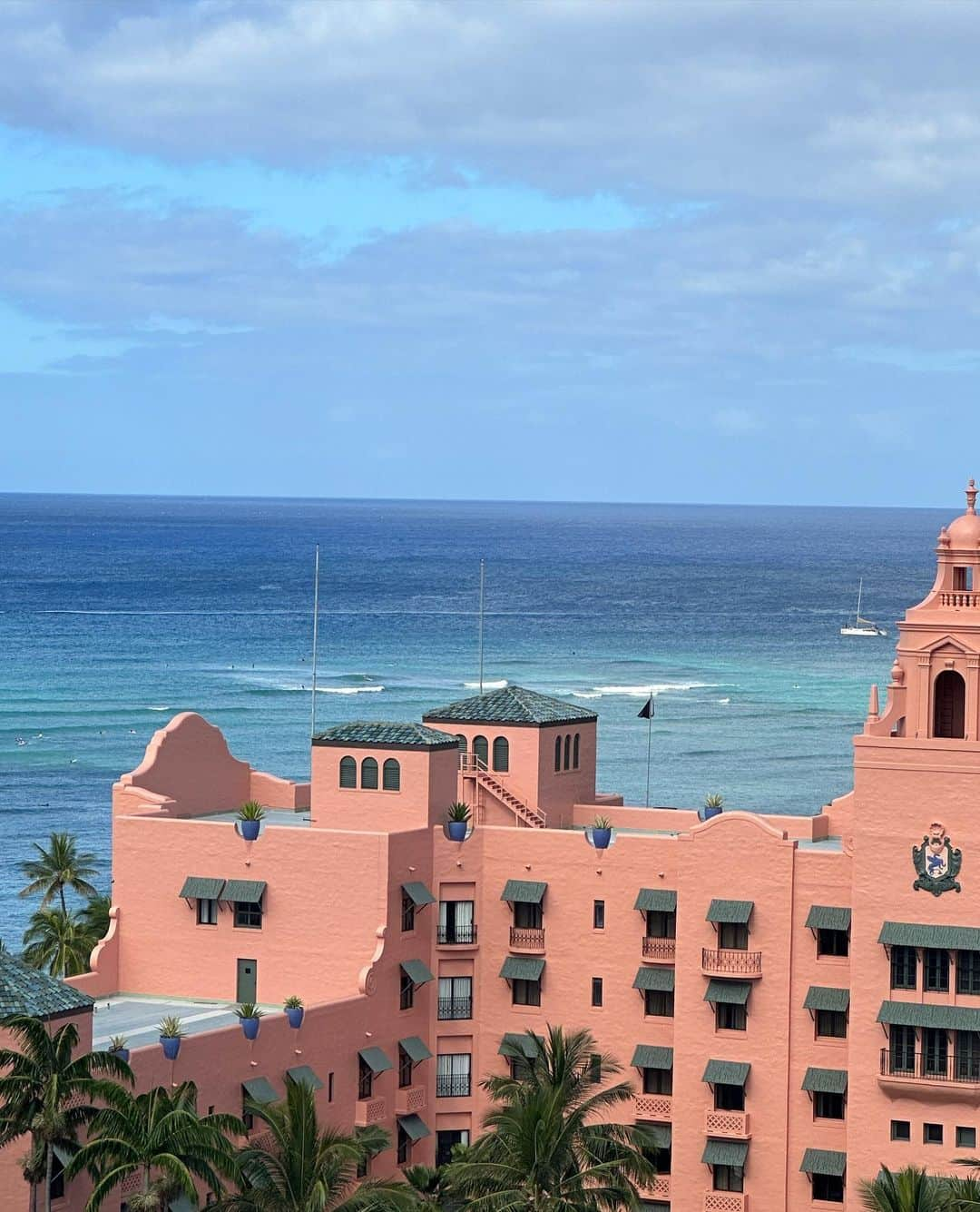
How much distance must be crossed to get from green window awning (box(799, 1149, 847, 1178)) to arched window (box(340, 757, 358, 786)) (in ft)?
54.5

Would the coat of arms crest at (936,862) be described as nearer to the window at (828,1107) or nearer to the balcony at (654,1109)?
the window at (828,1107)

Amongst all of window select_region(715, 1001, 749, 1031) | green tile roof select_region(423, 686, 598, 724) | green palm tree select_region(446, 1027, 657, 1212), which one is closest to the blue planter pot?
green palm tree select_region(446, 1027, 657, 1212)

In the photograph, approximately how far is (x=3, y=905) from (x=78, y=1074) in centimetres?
6479

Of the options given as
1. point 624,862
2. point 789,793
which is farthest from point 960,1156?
point 789,793

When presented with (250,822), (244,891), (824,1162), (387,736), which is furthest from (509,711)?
(824,1162)

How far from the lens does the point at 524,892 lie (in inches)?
2702

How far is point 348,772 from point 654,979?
1077 centimetres

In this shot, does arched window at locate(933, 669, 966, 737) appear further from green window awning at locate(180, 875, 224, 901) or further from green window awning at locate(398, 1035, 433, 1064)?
green window awning at locate(180, 875, 224, 901)

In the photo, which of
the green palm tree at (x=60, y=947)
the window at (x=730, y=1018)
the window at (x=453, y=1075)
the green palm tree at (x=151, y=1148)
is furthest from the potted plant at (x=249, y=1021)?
the green palm tree at (x=60, y=947)

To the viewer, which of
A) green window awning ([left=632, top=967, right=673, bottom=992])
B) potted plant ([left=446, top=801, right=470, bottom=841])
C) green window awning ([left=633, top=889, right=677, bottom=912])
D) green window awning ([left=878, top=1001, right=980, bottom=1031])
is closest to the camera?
green window awning ([left=878, top=1001, right=980, bottom=1031])

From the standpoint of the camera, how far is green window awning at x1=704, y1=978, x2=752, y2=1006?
65.8 meters

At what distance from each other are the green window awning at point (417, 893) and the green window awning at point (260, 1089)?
838cm

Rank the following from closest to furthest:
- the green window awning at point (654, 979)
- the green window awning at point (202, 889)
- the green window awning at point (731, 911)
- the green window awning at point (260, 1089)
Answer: the green window awning at point (260, 1089)
the green window awning at point (731, 911)
the green window awning at point (654, 979)
the green window awning at point (202, 889)

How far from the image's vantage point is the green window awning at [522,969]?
68500 mm
